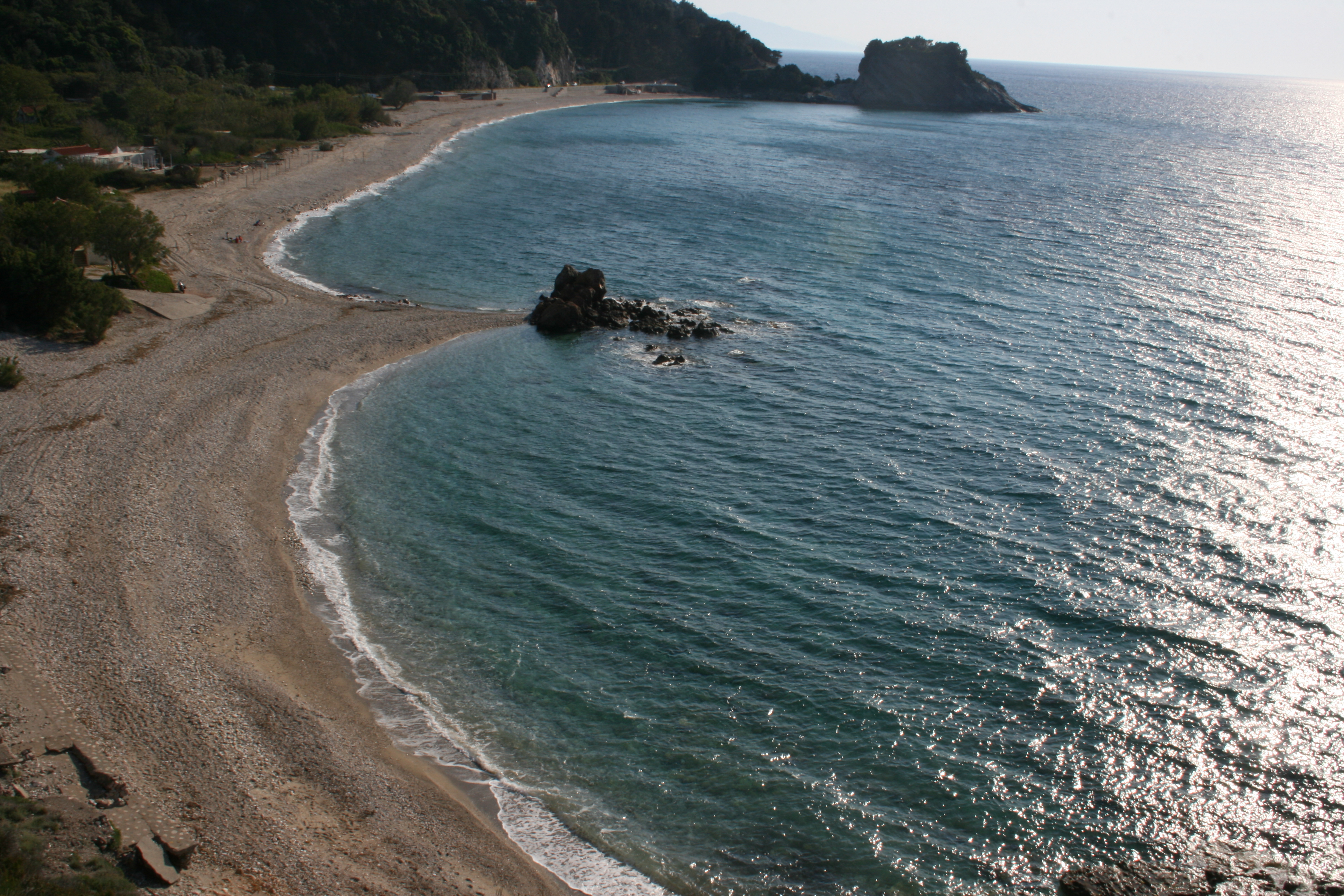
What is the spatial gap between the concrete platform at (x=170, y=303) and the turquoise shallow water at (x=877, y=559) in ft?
37.3

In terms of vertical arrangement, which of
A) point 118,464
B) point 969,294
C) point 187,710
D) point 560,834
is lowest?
point 560,834

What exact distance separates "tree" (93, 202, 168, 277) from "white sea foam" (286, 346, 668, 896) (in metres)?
27.5

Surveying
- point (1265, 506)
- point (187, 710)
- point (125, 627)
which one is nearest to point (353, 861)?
point (187, 710)

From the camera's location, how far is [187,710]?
2161 centimetres

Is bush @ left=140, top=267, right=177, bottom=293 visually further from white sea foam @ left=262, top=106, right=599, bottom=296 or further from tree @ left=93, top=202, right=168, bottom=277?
white sea foam @ left=262, top=106, right=599, bottom=296

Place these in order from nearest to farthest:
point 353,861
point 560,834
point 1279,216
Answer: point 353,861
point 560,834
point 1279,216

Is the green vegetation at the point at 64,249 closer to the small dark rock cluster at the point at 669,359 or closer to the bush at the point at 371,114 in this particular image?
the small dark rock cluster at the point at 669,359

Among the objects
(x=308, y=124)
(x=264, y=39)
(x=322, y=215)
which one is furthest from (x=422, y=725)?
(x=264, y=39)

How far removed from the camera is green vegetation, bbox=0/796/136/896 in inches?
542

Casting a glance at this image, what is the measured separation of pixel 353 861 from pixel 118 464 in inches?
914

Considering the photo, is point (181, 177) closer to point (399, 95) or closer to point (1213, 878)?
point (399, 95)

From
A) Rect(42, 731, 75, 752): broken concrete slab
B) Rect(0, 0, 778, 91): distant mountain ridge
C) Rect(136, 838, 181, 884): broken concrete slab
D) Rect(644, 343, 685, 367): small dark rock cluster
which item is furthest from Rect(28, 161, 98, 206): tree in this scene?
Rect(0, 0, 778, 91): distant mountain ridge

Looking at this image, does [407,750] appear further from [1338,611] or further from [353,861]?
[1338,611]

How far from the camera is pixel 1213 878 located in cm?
1886
